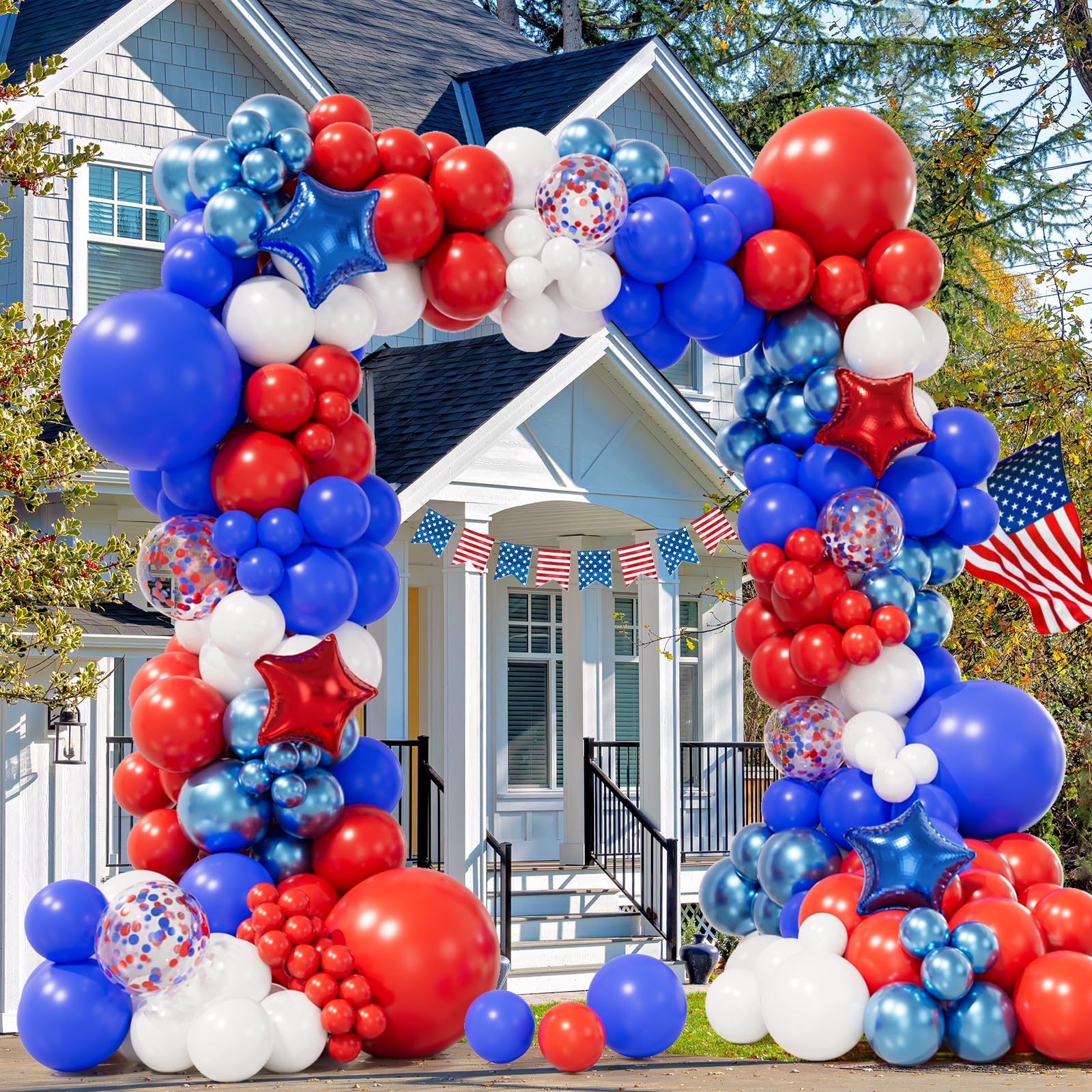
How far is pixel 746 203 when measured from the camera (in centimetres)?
674

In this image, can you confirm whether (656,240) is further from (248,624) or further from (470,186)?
(248,624)

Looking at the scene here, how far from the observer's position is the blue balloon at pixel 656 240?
21.3 ft

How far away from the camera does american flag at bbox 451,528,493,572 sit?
1128 cm

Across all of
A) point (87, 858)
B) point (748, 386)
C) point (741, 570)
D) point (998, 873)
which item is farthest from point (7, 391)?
point (741, 570)

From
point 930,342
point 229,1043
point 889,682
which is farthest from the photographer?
point 930,342

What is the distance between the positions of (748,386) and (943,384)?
549cm

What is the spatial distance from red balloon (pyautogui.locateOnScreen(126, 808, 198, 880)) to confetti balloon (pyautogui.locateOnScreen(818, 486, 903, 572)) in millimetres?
2784

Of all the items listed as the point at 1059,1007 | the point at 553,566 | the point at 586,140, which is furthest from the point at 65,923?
the point at 553,566

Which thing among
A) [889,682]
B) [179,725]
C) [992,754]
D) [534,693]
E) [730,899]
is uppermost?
[889,682]

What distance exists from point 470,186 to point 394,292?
0.51 m

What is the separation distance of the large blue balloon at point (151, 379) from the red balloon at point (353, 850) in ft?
4.94

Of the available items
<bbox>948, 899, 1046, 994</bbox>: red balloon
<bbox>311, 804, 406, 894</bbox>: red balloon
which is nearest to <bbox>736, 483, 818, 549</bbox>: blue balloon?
<bbox>948, 899, 1046, 994</bbox>: red balloon

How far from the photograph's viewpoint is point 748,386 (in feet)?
23.6

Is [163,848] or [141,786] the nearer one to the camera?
[163,848]
